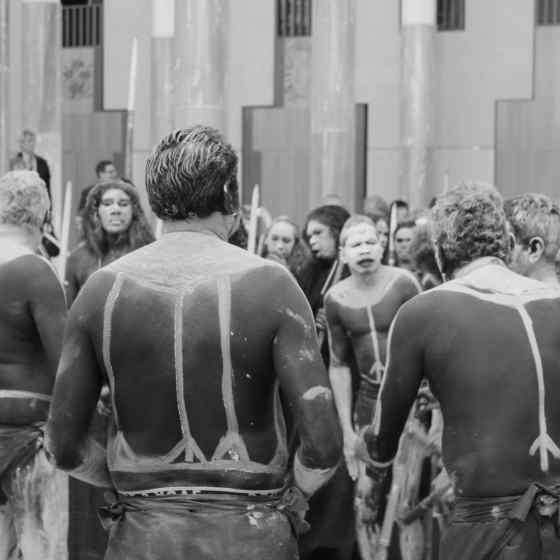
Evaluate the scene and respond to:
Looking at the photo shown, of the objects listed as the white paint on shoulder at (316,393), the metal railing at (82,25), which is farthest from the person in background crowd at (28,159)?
the white paint on shoulder at (316,393)

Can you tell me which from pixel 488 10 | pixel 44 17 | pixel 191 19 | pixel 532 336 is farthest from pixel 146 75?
pixel 532 336

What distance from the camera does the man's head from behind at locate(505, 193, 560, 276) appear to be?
544 centimetres

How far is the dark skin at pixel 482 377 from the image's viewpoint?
14.9 ft

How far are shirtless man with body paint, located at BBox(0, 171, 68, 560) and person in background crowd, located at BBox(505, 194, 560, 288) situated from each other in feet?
5.35

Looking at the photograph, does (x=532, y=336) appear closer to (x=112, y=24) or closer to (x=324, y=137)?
(x=324, y=137)

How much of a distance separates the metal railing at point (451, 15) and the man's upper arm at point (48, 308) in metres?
17.5

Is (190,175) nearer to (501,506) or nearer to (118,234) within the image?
(501,506)

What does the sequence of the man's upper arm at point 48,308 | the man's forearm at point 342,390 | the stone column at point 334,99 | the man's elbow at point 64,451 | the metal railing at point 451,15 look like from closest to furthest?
the man's elbow at point 64,451
the man's upper arm at point 48,308
the man's forearm at point 342,390
the stone column at point 334,99
the metal railing at point 451,15

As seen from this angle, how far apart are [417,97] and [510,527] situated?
17.4 m

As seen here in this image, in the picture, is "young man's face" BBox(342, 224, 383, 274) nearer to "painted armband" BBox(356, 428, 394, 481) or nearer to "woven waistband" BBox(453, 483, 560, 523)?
"painted armband" BBox(356, 428, 394, 481)

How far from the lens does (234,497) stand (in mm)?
4047

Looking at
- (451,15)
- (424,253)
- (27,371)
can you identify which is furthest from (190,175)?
(451,15)

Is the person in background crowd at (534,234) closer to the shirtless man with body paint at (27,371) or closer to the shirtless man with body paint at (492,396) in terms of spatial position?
the shirtless man with body paint at (492,396)

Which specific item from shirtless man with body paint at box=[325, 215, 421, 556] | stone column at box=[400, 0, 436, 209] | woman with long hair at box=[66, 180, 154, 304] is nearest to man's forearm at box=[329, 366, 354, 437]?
shirtless man with body paint at box=[325, 215, 421, 556]
